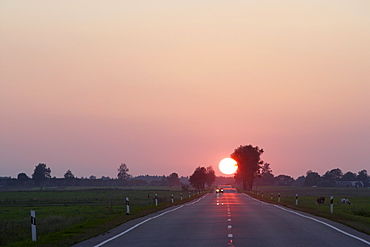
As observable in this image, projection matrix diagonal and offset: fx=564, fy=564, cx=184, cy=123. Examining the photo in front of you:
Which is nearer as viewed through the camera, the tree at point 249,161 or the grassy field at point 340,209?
the grassy field at point 340,209

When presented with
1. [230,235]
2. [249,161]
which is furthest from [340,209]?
[249,161]

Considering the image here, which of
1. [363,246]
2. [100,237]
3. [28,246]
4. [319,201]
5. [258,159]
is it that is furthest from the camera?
[258,159]

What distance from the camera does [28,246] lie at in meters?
17.7

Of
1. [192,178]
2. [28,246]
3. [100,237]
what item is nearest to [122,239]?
[100,237]

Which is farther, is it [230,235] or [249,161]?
[249,161]

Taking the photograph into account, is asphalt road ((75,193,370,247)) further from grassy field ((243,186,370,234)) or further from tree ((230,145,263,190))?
tree ((230,145,263,190))

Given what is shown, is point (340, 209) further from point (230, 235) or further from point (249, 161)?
point (249, 161)

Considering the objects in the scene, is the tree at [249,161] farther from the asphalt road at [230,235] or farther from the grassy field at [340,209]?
the asphalt road at [230,235]

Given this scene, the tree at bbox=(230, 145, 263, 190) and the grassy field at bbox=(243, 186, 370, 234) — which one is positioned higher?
the tree at bbox=(230, 145, 263, 190)

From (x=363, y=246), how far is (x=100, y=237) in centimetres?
889

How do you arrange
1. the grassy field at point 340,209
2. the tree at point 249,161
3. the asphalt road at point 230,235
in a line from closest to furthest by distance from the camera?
1. the asphalt road at point 230,235
2. the grassy field at point 340,209
3. the tree at point 249,161

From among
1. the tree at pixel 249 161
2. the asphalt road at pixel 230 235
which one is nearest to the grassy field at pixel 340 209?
the asphalt road at pixel 230 235

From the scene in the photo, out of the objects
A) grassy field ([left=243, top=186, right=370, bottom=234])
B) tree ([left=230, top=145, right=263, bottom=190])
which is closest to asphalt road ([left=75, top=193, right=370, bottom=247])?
grassy field ([left=243, top=186, right=370, bottom=234])

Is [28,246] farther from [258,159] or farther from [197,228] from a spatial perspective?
[258,159]
